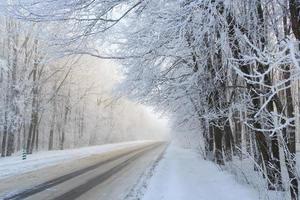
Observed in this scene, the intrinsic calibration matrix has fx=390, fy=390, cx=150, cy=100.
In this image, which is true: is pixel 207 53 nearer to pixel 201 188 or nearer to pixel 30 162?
pixel 201 188

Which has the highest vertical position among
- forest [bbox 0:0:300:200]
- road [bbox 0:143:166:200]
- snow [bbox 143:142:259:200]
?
forest [bbox 0:0:300:200]

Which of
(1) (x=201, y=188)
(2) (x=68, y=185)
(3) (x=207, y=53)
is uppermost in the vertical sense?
(3) (x=207, y=53)

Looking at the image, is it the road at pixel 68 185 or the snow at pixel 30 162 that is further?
the snow at pixel 30 162

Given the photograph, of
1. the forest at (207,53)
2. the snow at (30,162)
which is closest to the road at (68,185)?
the snow at (30,162)

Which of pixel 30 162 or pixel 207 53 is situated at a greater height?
pixel 207 53

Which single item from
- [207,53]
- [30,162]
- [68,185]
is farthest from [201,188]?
[30,162]

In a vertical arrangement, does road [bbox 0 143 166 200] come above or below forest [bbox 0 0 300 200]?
below

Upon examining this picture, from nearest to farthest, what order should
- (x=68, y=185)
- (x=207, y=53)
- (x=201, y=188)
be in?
(x=207, y=53) < (x=201, y=188) < (x=68, y=185)

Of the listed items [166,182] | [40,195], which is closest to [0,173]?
[40,195]

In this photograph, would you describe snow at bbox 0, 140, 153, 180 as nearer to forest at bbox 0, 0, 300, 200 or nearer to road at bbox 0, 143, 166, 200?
road at bbox 0, 143, 166, 200

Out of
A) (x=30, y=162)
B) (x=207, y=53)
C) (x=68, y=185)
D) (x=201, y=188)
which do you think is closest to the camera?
(x=207, y=53)

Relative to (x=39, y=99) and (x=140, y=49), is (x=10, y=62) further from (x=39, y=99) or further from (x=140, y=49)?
(x=140, y=49)

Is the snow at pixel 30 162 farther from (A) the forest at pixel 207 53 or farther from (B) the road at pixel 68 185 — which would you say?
(A) the forest at pixel 207 53

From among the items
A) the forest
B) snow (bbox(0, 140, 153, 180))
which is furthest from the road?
the forest
